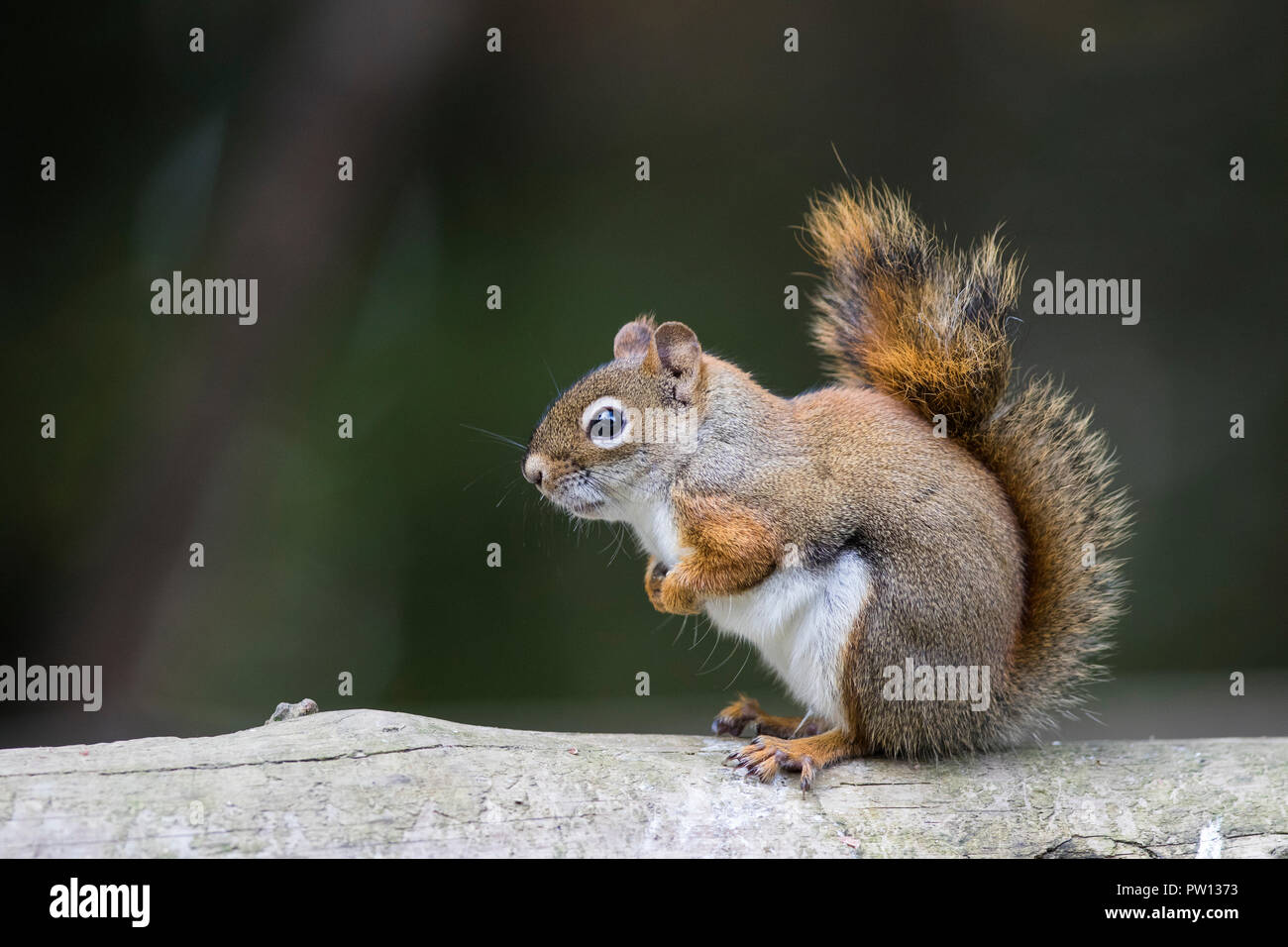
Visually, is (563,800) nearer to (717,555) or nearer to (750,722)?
(717,555)

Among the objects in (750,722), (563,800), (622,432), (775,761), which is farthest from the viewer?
(750,722)

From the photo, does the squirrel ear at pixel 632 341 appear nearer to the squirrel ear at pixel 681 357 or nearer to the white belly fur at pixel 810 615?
the squirrel ear at pixel 681 357

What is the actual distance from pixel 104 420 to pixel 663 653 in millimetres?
1976

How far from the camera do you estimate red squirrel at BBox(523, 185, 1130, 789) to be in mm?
1989

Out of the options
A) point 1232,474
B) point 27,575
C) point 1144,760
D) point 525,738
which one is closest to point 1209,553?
point 1232,474

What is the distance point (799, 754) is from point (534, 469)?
0.69 metres

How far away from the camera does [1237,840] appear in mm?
1905

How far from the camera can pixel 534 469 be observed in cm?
212

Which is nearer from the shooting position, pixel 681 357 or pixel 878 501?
pixel 878 501

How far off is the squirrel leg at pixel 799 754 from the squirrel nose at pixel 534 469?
605mm

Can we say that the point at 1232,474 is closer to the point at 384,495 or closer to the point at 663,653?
the point at 663,653

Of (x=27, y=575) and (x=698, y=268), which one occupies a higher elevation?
(x=698, y=268)

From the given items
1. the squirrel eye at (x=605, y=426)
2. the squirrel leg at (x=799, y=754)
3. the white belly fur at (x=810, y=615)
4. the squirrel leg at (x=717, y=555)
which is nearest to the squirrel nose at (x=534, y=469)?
the squirrel eye at (x=605, y=426)

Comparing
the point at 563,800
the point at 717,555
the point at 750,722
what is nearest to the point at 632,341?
the point at 717,555
